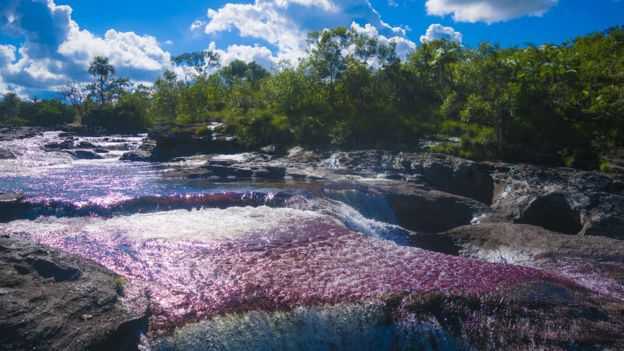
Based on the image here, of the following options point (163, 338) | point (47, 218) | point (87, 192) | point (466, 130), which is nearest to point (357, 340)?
point (163, 338)

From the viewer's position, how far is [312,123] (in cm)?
3612

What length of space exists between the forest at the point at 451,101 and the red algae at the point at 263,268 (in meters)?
18.9

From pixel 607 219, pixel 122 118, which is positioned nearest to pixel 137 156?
pixel 607 219

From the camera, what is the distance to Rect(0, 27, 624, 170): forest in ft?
92.3

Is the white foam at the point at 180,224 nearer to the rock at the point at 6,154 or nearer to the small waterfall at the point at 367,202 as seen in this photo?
the small waterfall at the point at 367,202

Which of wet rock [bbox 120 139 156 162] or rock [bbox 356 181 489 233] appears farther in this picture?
wet rock [bbox 120 139 156 162]

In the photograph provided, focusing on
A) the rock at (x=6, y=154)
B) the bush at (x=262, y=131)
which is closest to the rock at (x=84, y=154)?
the rock at (x=6, y=154)

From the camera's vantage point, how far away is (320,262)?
10.8 m

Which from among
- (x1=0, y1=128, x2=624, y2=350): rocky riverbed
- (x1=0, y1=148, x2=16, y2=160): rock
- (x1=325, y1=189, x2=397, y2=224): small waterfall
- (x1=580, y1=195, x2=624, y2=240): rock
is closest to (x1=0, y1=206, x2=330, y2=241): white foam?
(x1=0, y1=128, x2=624, y2=350): rocky riverbed

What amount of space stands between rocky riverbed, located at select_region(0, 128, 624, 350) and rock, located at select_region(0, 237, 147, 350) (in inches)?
1.1

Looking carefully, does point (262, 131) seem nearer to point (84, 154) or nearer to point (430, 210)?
point (84, 154)

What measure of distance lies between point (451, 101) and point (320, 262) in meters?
25.2

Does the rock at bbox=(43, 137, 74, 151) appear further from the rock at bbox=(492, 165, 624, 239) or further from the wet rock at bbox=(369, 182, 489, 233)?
the rock at bbox=(492, 165, 624, 239)

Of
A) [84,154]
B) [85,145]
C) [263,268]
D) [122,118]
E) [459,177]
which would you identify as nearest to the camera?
[263,268]
